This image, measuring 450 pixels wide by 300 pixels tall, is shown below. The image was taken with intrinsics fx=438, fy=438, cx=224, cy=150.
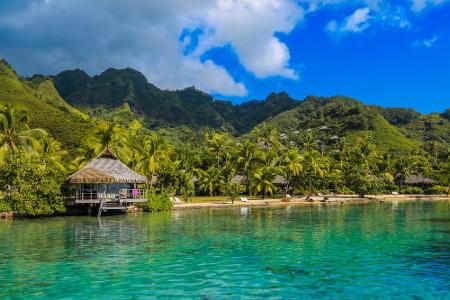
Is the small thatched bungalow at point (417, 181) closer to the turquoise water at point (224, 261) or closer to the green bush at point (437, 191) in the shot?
the green bush at point (437, 191)

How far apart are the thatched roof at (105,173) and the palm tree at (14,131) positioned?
6.87m

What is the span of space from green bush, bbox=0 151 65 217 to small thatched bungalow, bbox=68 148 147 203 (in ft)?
6.58

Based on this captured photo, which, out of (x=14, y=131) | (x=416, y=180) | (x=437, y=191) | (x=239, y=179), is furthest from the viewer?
(x=416, y=180)

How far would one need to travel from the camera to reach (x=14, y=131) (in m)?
42.1

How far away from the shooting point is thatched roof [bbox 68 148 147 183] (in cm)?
3822

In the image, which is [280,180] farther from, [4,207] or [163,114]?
[163,114]

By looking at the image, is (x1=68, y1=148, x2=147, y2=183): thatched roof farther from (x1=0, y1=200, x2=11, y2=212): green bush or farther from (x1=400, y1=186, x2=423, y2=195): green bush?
(x1=400, y1=186, x2=423, y2=195): green bush

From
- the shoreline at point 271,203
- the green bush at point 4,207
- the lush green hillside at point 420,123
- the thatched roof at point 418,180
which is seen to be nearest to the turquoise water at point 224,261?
the green bush at point 4,207

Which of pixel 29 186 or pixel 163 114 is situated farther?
pixel 163 114

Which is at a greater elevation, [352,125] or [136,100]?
[136,100]

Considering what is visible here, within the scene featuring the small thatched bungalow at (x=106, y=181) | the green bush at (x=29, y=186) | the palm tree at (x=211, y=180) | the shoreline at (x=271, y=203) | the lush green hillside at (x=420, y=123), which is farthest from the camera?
the lush green hillside at (x=420, y=123)

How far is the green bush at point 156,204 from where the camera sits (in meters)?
42.5

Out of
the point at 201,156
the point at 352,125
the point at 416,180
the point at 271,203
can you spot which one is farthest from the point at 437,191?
the point at 352,125

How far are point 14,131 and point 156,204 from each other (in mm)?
15321
